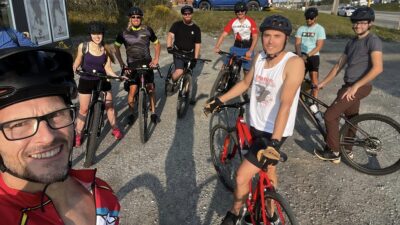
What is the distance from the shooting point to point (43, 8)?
33.9 feet

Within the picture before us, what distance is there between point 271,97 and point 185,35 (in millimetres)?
4197

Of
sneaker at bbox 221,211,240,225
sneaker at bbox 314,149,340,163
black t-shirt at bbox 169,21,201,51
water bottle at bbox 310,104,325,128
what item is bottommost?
sneaker at bbox 314,149,340,163

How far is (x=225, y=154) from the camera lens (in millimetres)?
3967

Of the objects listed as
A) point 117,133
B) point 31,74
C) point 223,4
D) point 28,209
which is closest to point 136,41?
point 117,133

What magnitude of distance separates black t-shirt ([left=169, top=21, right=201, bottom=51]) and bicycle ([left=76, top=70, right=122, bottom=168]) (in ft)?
8.34

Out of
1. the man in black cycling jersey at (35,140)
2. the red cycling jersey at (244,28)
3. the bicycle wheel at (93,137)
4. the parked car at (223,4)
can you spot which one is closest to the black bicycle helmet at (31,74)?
the man in black cycling jersey at (35,140)

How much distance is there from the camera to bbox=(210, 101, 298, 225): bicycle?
271 cm

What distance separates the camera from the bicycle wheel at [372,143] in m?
4.18

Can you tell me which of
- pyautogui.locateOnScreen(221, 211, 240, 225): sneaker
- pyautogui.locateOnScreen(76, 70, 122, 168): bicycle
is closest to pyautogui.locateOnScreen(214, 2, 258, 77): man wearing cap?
pyautogui.locateOnScreen(76, 70, 122, 168): bicycle

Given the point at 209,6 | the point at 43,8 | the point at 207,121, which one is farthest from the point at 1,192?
the point at 209,6

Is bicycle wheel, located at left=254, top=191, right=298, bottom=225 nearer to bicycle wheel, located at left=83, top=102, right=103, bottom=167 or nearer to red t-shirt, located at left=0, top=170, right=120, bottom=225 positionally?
red t-shirt, located at left=0, top=170, right=120, bottom=225

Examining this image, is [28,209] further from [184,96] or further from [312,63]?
[312,63]

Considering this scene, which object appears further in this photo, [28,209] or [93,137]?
[93,137]

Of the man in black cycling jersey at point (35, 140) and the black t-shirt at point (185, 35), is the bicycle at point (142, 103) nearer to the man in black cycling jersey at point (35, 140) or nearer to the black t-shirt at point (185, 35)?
the black t-shirt at point (185, 35)
